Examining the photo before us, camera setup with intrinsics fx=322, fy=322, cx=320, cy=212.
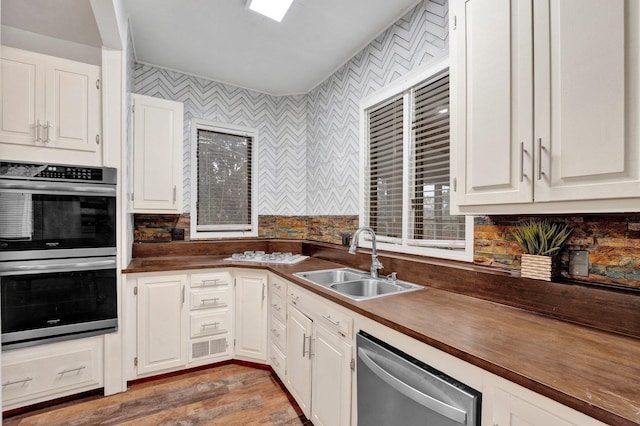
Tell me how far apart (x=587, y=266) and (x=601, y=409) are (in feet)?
2.61

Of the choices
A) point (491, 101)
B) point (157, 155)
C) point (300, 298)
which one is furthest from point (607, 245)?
point (157, 155)

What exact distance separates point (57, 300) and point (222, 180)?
177 cm

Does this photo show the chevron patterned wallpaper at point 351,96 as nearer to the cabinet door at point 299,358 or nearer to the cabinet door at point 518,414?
the cabinet door at point 299,358

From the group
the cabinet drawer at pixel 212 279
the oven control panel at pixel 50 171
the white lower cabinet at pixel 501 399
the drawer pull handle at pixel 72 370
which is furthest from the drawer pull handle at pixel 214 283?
the white lower cabinet at pixel 501 399

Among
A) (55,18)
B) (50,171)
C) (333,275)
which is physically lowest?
(333,275)

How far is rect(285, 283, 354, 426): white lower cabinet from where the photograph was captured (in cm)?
165

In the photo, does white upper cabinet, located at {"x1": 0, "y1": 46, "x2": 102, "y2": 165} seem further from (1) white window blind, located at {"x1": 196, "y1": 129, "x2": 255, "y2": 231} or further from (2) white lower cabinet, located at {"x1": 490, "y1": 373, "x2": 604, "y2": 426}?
(2) white lower cabinet, located at {"x1": 490, "y1": 373, "x2": 604, "y2": 426}

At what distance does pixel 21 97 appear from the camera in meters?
2.09

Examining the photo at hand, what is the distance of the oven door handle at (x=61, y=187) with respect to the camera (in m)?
2.05

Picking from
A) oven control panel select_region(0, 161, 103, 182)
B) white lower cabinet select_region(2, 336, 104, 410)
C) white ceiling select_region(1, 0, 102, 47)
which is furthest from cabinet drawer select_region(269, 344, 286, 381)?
white ceiling select_region(1, 0, 102, 47)

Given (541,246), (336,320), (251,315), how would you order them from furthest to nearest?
(251,315), (336,320), (541,246)

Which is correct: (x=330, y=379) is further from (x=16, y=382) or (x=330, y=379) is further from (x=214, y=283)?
(x=16, y=382)

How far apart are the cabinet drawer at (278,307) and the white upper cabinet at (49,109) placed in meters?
1.63

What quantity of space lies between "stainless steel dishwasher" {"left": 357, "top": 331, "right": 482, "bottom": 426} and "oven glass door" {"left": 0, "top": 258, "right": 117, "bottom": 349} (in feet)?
6.19
